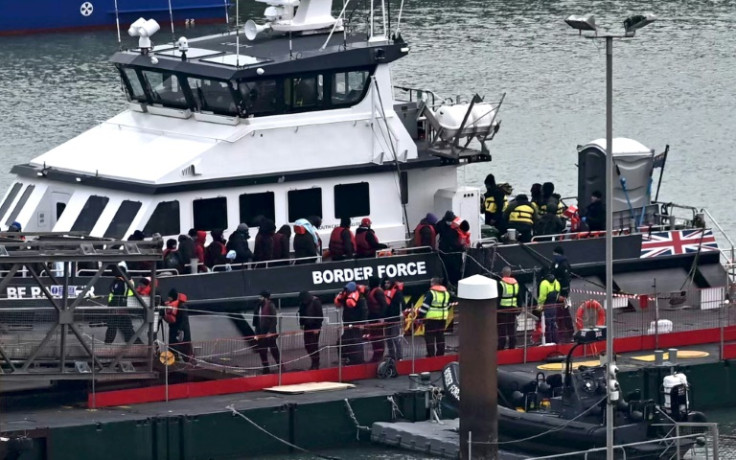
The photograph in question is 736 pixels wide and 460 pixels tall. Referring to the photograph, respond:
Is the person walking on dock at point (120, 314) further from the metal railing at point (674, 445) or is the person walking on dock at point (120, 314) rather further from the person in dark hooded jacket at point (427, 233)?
the metal railing at point (674, 445)

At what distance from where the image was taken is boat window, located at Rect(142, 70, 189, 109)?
1017 inches

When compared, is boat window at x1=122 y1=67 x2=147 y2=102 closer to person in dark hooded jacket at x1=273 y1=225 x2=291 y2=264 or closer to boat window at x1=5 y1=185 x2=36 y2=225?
boat window at x1=5 y1=185 x2=36 y2=225

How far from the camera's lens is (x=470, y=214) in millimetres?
26578

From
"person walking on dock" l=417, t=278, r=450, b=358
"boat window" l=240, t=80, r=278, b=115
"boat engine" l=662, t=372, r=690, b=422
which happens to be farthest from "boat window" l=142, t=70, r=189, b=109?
"boat engine" l=662, t=372, r=690, b=422

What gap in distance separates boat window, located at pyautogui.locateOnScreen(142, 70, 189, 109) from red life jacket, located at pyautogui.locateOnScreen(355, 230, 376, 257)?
2.78m

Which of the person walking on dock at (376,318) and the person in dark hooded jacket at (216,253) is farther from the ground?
the person in dark hooded jacket at (216,253)

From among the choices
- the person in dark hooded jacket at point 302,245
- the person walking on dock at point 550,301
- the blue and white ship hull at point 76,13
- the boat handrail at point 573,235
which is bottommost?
the blue and white ship hull at point 76,13

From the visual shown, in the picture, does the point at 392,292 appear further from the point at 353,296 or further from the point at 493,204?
the point at 493,204

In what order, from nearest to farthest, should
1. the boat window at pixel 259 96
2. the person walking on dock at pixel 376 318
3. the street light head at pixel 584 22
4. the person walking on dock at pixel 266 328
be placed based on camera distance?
the street light head at pixel 584 22 → the person walking on dock at pixel 266 328 → the person walking on dock at pixel 376 318 → the boat window at pixel 259 96

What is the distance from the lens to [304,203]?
2573cm

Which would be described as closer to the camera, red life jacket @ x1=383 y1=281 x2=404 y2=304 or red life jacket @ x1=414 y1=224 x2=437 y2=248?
red life jacket @ x1=383 y1=281 x2=404 y2=304

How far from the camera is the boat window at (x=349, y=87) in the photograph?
25.8 m

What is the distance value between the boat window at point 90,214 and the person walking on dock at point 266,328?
2729 millimetres

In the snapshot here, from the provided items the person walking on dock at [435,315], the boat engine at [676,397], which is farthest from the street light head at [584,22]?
the person walking on dock at [435,315]
